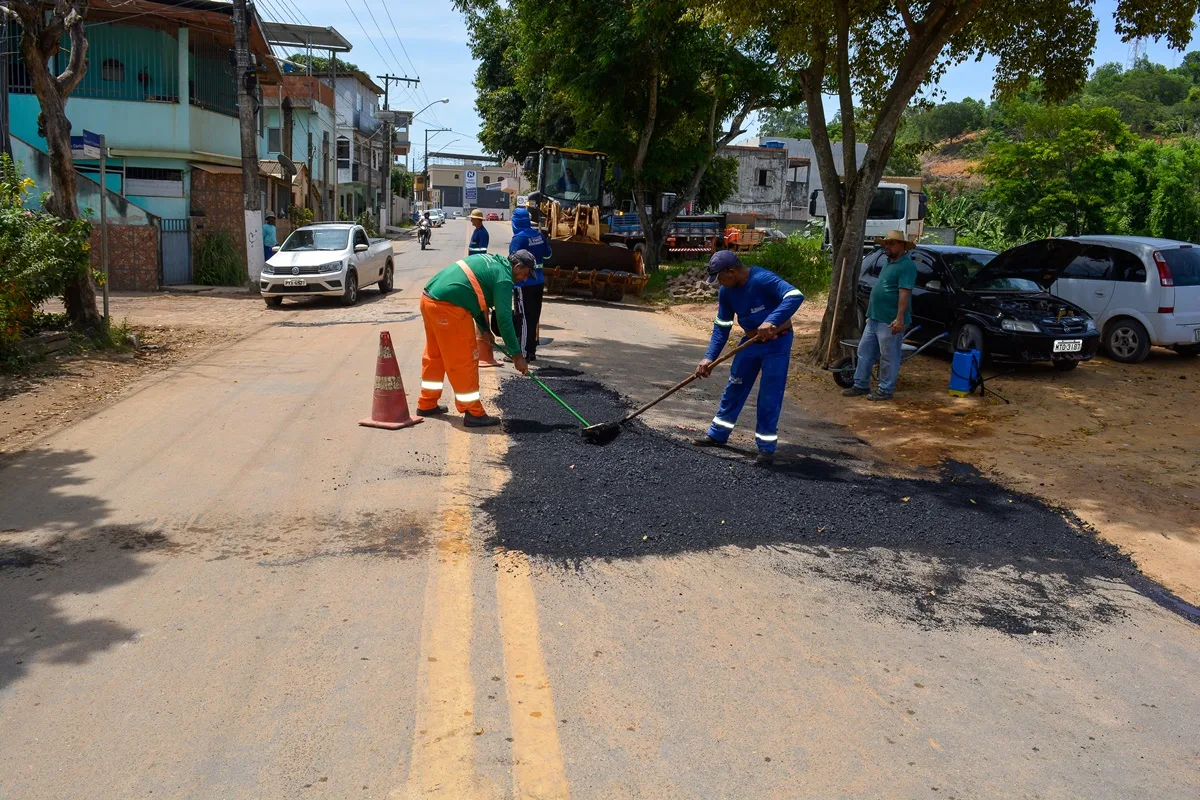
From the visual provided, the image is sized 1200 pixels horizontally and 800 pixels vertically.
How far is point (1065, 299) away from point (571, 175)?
1312 centimetres

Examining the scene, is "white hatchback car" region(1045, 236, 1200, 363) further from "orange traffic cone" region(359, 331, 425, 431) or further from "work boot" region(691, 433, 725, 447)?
"orange traffic cone" region(359, 331, 425, 431)

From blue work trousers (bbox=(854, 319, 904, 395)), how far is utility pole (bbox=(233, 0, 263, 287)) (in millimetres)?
13836

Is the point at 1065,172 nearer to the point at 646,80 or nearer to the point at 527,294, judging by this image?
the point at 646,80

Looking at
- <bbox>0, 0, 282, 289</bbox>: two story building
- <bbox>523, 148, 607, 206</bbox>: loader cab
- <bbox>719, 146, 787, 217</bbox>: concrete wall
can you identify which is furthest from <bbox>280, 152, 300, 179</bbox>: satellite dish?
<bbox>719, 146, 787, 217</bbox>: concrete wall

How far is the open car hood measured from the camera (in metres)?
12.9

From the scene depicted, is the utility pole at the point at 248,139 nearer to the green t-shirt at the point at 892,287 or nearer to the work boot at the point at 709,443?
the green t-shirt at the point at 892,287

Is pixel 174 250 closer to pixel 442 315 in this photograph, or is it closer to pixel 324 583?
pixel 442 315

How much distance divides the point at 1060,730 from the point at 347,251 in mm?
16972

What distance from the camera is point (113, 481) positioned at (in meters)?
6.72

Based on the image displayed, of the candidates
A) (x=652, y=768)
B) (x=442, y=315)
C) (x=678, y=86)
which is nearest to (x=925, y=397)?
(x=442, y=315)

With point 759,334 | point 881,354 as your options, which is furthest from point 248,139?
point 759,334


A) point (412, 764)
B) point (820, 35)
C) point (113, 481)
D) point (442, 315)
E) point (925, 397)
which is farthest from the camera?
point (820, 35)

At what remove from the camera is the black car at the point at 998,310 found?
1176 centimetres

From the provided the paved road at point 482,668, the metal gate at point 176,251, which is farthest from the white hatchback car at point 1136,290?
the metal gate at point 176,251
